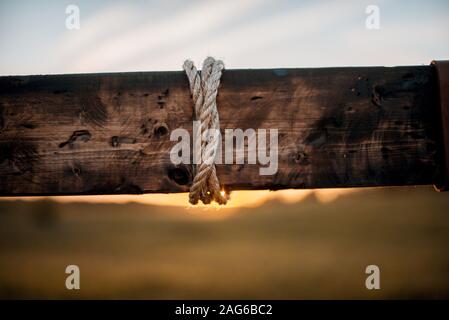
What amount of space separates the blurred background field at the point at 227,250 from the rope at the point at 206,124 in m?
2.98

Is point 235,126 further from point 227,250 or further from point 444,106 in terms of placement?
point 227,250

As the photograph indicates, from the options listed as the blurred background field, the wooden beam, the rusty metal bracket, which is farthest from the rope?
→ the blurred background field

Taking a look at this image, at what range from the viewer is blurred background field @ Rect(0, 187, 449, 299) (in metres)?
5.70

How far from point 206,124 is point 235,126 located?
78mm

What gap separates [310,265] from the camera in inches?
270

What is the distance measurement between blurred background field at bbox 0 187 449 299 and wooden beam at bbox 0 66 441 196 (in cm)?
297

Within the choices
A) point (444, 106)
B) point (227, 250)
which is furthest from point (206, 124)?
Result: point (227, 250)

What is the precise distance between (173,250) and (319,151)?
8559 millimetres

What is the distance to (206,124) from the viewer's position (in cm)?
84

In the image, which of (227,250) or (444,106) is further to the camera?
(227,250)

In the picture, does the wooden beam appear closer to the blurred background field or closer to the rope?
the rope
